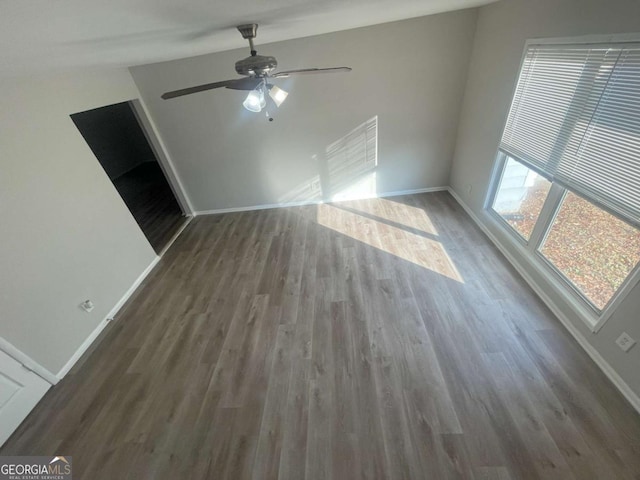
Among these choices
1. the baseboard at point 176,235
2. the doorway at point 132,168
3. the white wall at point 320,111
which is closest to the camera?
the white wall at point 320,111

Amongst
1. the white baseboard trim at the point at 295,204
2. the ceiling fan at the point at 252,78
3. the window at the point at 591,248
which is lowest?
the white baseboard trim at the point at 295,204

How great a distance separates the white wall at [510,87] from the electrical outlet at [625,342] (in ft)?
0.08

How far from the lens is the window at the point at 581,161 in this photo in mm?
1525

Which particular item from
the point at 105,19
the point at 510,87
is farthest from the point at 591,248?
the point at 105,19

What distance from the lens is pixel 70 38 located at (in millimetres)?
924

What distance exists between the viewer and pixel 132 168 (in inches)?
251

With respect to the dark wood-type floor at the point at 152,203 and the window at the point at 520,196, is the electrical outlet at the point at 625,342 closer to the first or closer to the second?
the window at the point at 520,196

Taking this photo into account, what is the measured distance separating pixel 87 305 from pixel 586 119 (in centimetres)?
419

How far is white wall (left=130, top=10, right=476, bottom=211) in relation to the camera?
2994 mm

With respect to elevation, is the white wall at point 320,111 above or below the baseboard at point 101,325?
above

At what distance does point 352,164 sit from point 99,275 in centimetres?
325

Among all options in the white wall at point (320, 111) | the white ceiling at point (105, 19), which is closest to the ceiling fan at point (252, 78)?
the white ceiling at point (105, 19)

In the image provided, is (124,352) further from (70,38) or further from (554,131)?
(554,131)

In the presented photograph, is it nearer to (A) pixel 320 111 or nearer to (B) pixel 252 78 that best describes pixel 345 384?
(B) pixel 252 78
